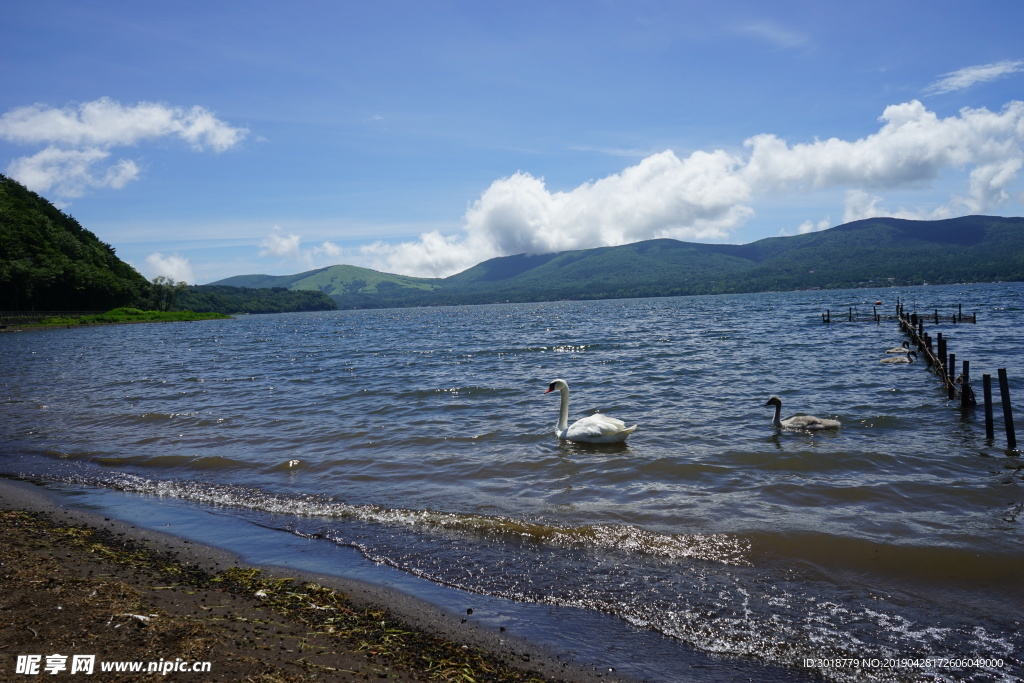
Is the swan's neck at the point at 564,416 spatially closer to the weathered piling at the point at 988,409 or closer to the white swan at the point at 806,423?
the white swan at the point at 806,423

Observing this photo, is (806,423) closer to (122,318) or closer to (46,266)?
(46,266)

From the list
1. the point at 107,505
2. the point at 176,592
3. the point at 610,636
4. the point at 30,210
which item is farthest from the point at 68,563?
the point at 30,210

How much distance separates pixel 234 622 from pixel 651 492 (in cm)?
688

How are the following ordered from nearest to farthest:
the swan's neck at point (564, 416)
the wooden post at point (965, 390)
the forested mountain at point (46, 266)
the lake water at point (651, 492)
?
the lake water at point (651, 492) → the swan's neck at point (564, 416) → the wooden post at point (965, 390) → the forested mountain at point (46, 266)

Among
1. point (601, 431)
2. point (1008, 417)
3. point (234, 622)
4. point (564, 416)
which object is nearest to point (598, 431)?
point (601, 431)

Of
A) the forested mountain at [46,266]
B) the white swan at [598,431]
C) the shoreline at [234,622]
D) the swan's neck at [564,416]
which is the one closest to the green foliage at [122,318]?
the forested mountain at [46,266]

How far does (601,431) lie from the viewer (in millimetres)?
13867

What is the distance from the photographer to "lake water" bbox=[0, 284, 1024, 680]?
6305 mm

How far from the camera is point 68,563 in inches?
269

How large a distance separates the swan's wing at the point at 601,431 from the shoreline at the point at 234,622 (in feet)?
25.9

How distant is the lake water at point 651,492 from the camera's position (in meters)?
6.30

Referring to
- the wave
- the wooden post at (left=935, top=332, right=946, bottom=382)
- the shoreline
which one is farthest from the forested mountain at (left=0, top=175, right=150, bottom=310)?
the wooden post at (left=935, top=332, right=946, bottom=382)

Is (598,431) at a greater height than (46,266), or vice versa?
(46,266)

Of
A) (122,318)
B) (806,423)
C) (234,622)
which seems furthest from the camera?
(122,318)
